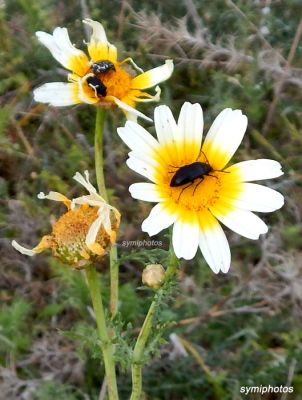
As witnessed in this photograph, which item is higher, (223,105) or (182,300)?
(223,105)

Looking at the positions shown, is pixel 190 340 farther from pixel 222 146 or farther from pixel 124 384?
pixel 222 146

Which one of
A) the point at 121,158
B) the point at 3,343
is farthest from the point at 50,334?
the point at 121,158

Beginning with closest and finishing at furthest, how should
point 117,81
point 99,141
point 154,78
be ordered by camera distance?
point 99,141
point 117,81
point 154,78

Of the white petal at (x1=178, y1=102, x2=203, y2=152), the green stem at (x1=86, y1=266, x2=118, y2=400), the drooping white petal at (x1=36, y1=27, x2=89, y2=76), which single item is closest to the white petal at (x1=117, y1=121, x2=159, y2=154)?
the white petal at (x1=178, y1=102, x2=203, y2=152)

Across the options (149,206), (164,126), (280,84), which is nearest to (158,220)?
(164,126)

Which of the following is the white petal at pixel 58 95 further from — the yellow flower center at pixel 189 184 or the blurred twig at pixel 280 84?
the blurred twig at pixel 280 84

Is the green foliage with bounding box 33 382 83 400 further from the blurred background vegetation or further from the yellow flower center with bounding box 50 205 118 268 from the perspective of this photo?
the yellow flower center with bounding box 50 205 118 268

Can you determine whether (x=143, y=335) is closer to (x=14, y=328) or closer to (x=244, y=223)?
(x=244, y=223)
